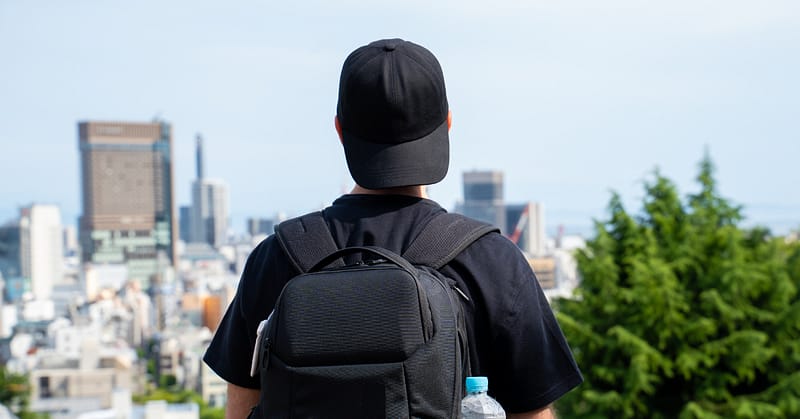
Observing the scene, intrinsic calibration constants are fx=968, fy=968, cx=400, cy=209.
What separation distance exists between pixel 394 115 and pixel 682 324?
845 cm

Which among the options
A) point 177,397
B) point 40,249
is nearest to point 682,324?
point 177,397

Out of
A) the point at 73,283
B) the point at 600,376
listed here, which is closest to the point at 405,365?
the point at 600,376

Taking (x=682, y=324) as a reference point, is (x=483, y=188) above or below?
below

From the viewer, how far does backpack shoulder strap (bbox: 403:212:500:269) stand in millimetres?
1183

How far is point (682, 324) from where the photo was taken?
9141 mm

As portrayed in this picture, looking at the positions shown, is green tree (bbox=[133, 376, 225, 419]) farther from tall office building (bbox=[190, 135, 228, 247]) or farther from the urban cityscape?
tall office building (bbox=[190, 135, 228, 247])

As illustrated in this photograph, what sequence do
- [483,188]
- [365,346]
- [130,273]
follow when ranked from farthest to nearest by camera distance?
[483,188] < [130,273] < [365,346]

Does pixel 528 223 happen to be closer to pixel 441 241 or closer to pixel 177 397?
pixel 177 397

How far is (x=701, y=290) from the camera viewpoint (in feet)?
31.6

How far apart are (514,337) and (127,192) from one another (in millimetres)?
125865

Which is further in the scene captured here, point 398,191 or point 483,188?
point 483,188

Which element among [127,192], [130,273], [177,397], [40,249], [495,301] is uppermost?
[495,301]

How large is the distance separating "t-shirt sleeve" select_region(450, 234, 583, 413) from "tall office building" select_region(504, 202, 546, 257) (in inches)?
4385

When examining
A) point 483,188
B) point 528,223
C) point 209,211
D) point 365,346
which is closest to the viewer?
point 365,346
